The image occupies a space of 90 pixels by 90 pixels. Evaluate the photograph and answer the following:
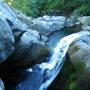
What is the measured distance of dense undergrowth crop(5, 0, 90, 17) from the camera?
1855 centimetres

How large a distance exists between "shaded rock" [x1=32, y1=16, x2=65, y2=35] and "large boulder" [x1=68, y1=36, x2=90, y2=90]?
454 centimetres

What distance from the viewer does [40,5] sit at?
21.5 meters

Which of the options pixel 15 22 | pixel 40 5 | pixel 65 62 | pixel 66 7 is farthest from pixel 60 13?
pixel 65 62

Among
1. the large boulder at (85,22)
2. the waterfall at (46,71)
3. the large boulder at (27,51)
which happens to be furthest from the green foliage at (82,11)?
the large boulder at (27,51)

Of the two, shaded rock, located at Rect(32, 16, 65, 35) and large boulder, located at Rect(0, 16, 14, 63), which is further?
shaded rock, located at Rect(32, 16, 65, 35)

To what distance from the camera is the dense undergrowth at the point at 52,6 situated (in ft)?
60.8

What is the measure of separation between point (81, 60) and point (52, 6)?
38.1ft

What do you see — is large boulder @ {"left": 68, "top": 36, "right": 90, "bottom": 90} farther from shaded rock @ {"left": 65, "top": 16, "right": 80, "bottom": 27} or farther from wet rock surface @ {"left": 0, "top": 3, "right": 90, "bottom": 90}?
shaded rock @ {"left": 65, "top": 16, "right": 80, "bottom": 27}

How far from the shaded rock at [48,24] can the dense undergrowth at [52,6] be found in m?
2.20

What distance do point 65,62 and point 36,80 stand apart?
1283mm

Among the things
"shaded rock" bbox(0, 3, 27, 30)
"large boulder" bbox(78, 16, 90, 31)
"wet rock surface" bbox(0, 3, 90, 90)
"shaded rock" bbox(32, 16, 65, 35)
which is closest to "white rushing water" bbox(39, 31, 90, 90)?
"wet rock surface" bbox(0, 3, 90, 90)

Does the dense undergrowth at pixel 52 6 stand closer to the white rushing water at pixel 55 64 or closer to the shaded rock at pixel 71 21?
the shaded rock at pixel 71 21

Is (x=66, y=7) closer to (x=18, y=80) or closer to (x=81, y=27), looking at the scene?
(x=81, y=27)

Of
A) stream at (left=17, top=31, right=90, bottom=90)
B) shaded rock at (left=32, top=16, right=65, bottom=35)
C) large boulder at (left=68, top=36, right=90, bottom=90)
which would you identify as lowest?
shaded rock at (left=32, top=16, right=65, bottom=35)
